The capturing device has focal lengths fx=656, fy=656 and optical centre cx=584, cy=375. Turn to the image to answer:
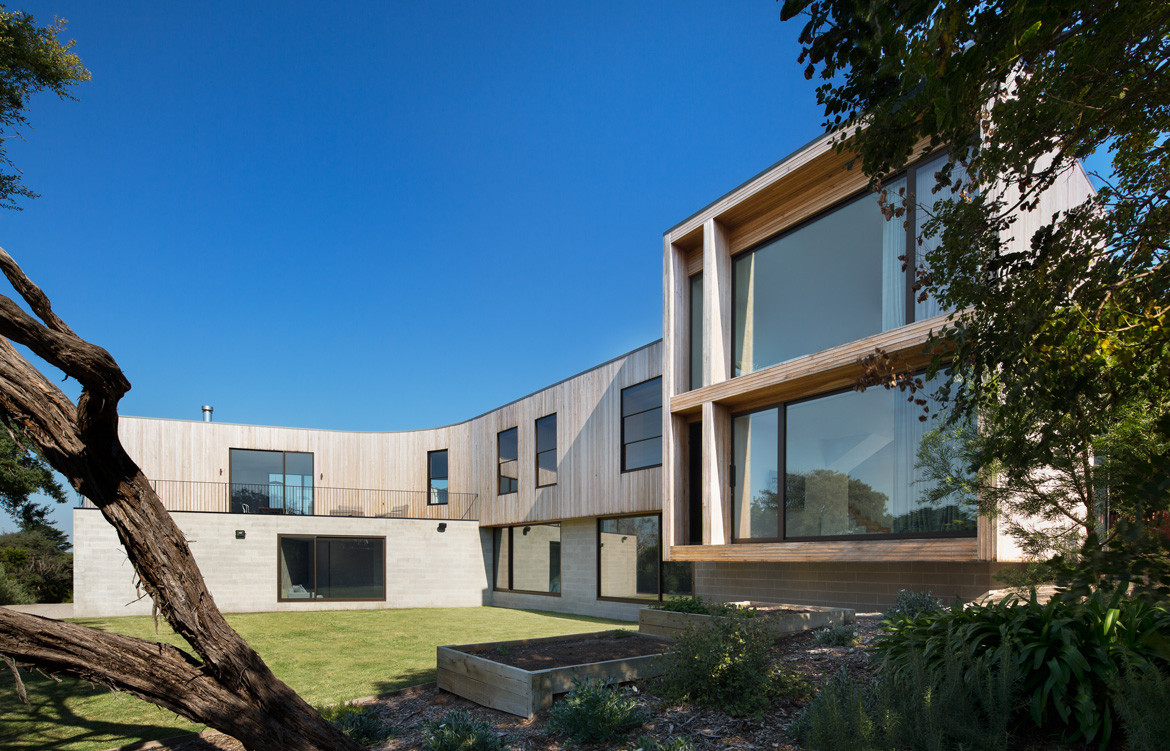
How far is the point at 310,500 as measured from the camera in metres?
20.3

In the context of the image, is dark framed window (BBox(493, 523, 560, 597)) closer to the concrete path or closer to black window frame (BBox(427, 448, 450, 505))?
black window frame (BBox(427, 448, 450, 505))

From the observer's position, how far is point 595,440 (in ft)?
48.6

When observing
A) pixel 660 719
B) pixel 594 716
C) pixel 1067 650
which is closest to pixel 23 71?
pixel 594 716

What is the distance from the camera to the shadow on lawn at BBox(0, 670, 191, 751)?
5391 millimetres

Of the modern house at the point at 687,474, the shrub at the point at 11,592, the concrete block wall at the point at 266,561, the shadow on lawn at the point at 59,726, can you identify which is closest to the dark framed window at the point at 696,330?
the modern house at the point at 687,474

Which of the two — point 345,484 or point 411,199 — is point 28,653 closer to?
point 345,484

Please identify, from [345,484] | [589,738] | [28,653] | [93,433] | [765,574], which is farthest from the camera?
[345,484]

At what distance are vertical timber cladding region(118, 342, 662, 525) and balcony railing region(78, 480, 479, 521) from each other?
0.04 m

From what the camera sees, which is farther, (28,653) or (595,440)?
(595,440)

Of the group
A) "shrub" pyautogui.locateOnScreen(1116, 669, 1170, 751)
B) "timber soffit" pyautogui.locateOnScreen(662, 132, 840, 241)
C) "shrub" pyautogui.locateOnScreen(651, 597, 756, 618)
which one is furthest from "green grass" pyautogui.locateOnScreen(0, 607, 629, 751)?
"timber soffit" pyautogui.locateOnScreen(662, 132, 840, 241)

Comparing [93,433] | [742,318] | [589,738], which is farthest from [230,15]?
[589,738]

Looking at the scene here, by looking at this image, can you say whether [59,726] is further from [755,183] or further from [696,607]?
[755,183]

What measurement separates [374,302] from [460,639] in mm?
20004

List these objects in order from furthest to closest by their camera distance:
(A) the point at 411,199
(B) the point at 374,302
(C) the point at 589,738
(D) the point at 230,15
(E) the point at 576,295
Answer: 1. (E) the point at 576,295
2. (B) the point at 374,302
3. (A) the point at 411,199
4. (D) the point at 230,15
5. (C) the point at 589,738
